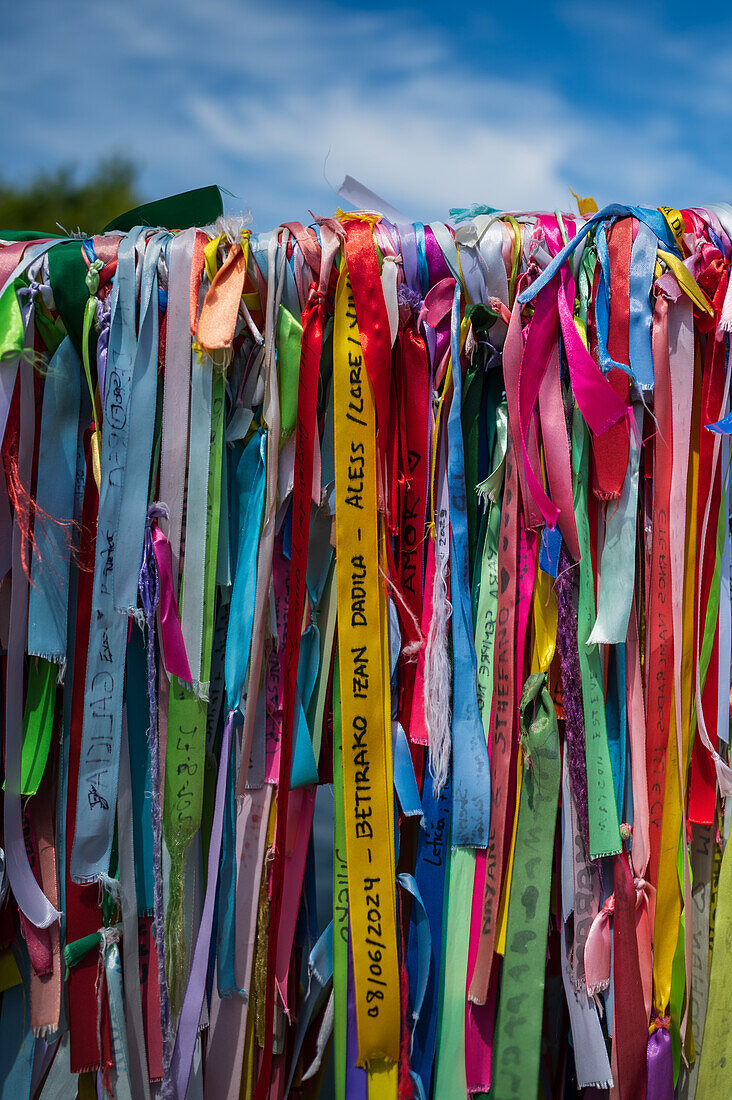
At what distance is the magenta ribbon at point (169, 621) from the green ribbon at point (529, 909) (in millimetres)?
407

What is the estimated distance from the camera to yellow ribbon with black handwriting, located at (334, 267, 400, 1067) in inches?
36.6

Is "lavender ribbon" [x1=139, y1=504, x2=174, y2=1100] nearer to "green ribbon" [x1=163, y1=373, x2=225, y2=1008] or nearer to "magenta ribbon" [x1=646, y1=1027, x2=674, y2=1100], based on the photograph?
"green ribbon" [x1=163, y1=373, x2=225, y2=1008]

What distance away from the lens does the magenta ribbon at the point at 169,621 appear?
0.92 metres

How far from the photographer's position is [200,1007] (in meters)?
0.95

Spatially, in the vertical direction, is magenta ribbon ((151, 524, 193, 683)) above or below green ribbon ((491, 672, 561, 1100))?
above

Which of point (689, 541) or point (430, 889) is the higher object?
point (689, 541)

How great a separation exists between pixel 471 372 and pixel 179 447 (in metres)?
0.36

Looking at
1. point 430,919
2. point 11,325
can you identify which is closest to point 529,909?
point 430,919

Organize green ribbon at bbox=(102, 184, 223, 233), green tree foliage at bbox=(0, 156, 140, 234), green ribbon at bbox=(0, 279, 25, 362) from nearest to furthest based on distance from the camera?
1. green ribbon at bbox=(0, 279, 25, 362)
2. green ribbon at bbox=(102, 184, 223, 233)
3. green tree foliage at bbox=(0, 156, 140, 234)

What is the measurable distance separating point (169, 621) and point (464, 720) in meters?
0.37

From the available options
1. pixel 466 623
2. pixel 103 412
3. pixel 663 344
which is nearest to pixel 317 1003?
pixel 466 623

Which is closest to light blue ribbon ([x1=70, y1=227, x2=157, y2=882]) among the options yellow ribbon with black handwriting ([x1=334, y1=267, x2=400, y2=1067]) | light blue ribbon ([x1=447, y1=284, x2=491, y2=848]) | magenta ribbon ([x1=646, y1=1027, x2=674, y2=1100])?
yellow ribbon with black handwriting ([x1=334, y1=267, x2=400, y2=1067])

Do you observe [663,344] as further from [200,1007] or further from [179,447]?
[200,1007]

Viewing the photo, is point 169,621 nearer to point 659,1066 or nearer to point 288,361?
point 288,361
